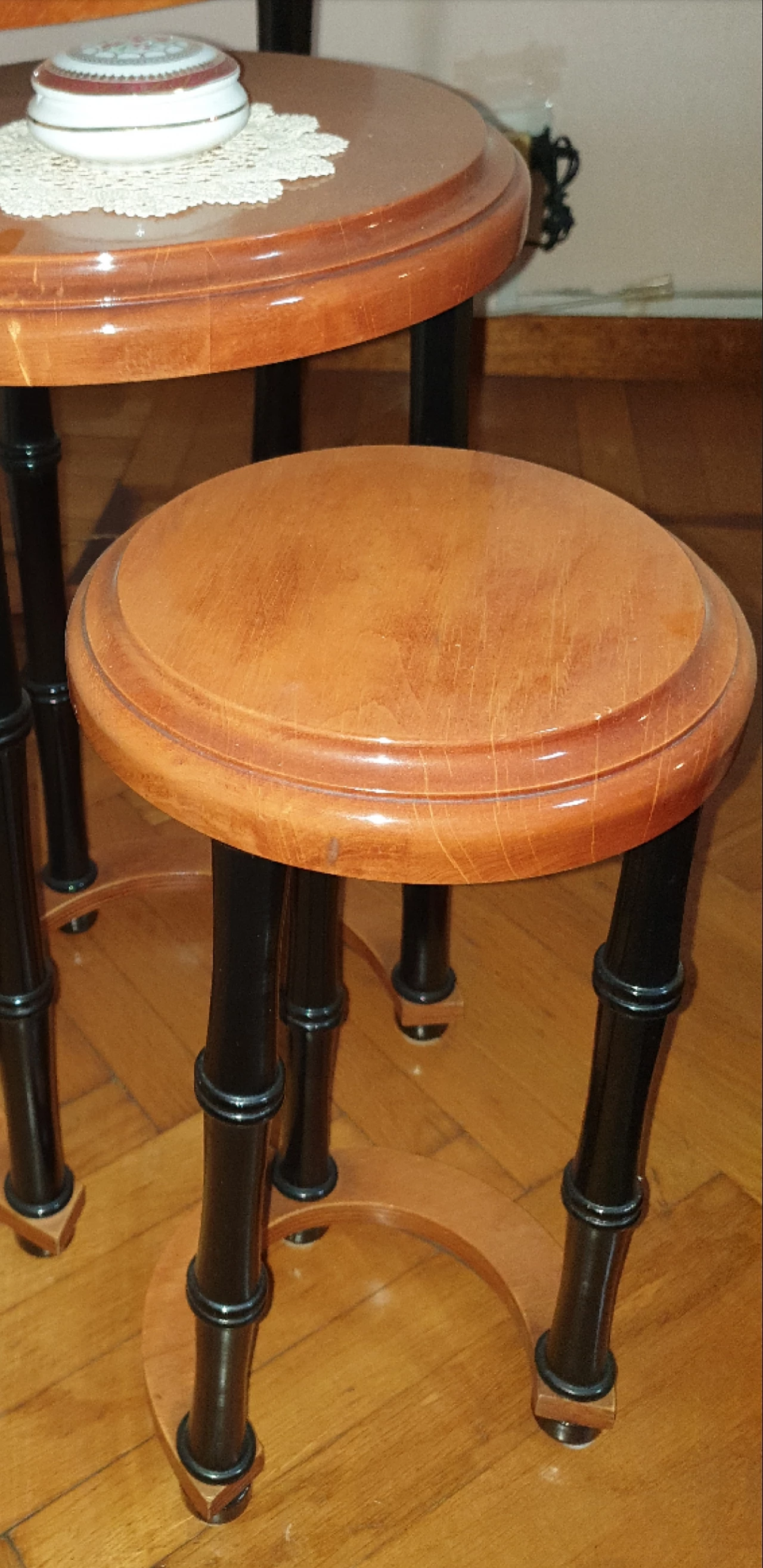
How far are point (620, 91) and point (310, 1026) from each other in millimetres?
1427

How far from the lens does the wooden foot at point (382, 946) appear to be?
101 centimetres

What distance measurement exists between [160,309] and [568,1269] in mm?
471

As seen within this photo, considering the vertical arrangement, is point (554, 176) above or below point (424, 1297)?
above

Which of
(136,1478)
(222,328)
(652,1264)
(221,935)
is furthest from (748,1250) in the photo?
(222,328)

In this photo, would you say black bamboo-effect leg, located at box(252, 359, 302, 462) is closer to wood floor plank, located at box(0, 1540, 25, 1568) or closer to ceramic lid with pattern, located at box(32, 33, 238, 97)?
ceramic lid with pattern, located at box(32, 33, 238, 97)

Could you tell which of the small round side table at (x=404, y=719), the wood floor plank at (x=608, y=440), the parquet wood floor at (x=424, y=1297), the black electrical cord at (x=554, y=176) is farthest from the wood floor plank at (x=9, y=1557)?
the black electrical cord at (x=554, y=176)

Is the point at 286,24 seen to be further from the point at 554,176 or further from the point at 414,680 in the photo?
the point at 554,176

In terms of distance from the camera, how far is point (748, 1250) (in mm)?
881

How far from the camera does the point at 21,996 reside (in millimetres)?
763

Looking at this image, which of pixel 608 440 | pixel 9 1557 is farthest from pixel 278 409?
pixel 608 440

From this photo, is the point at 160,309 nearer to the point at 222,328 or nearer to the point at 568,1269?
the point at 222,328

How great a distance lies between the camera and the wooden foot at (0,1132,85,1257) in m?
0.85

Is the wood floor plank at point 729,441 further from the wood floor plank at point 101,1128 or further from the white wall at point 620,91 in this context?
the wood floor plank at point 101,1128

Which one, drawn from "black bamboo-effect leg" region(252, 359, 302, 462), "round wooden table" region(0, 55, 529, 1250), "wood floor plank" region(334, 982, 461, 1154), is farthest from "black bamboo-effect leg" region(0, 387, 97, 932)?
"wood floor plank" region(334, 982, 461, 1154)
